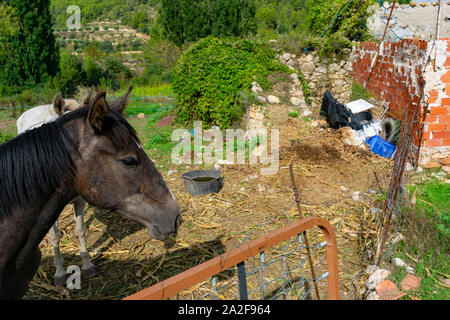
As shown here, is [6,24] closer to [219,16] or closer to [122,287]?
[219,16]

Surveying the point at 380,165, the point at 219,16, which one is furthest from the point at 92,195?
the point at 219,16

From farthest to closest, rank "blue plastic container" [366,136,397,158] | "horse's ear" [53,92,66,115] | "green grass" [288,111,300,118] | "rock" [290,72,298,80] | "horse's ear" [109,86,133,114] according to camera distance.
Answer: "rock" [290,72,298,80] → "green grass" [288,111,300,118] → "blue plastic container" [366,136,397,158] → "horse's ear" [53,92,66,115] → "horse's ear" [109,86,133,114]

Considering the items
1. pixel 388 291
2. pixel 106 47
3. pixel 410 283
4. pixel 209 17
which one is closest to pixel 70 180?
pixel 388 291

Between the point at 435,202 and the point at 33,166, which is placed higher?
the point at 33,166

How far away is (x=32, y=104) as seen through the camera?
16.5 metres

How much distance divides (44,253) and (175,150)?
185 inches

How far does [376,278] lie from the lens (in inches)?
121

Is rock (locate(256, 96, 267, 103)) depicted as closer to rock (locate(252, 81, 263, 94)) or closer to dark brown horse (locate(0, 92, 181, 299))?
rock (locate(252, 81, 263, 94))

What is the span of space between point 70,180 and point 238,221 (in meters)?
3.58

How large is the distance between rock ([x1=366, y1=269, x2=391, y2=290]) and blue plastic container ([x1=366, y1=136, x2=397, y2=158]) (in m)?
4.57

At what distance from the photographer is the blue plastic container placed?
273 inches

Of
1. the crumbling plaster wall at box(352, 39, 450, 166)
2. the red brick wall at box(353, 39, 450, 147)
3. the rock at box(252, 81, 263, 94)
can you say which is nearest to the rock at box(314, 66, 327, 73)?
the red brick wall at box(353, 39, 450, 147)

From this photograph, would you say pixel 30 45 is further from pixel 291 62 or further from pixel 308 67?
pixel 308 67

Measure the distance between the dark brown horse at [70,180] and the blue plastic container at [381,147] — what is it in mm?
6591
